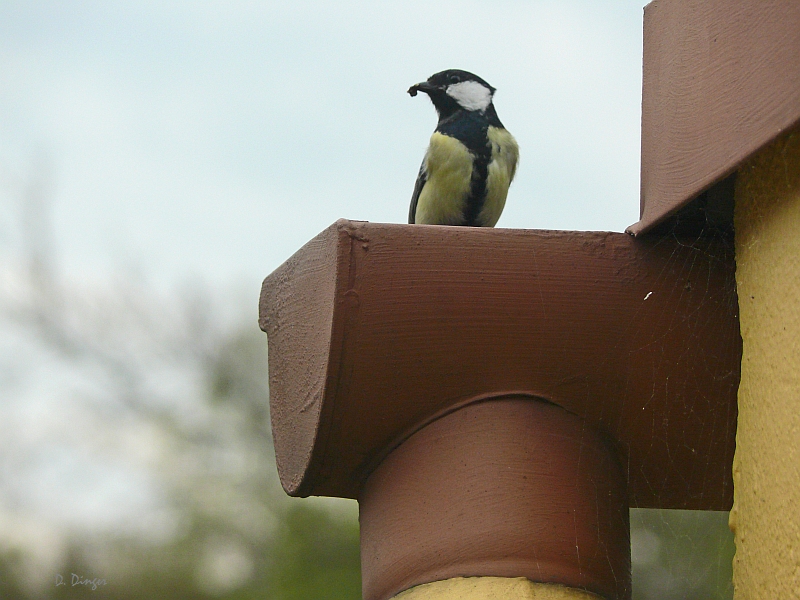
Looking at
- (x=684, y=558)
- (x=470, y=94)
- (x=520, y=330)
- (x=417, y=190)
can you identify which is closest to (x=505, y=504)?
(x=520, y=330)

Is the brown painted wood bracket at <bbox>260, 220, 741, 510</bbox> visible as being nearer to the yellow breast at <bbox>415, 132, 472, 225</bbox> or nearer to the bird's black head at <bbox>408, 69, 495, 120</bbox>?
the yellow breast at <bbox>415, 132, 472, 225</bbox>

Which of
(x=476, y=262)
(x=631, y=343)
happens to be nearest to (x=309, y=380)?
(x=476, y=262)

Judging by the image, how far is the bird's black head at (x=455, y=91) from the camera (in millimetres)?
3242

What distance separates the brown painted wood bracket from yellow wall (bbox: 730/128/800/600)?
0.11 meters

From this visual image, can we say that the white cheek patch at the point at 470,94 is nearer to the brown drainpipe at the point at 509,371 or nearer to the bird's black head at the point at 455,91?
the bird's black head at the point at 455,91

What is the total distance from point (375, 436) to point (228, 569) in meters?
5.55

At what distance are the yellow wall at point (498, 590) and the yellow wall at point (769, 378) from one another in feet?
0.70

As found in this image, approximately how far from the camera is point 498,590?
1.27 meters

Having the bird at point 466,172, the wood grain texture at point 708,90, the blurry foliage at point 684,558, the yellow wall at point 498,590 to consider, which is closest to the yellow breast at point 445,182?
the bird at point 466,172

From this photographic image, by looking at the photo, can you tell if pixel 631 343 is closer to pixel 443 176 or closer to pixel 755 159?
pixel 755 159

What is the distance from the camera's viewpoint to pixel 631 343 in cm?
140

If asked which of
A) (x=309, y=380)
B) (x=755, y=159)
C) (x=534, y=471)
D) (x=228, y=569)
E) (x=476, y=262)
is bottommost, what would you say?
(x=228, y=569)

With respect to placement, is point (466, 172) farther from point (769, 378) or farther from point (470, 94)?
point (769, 378)

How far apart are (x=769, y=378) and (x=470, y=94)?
221cm
